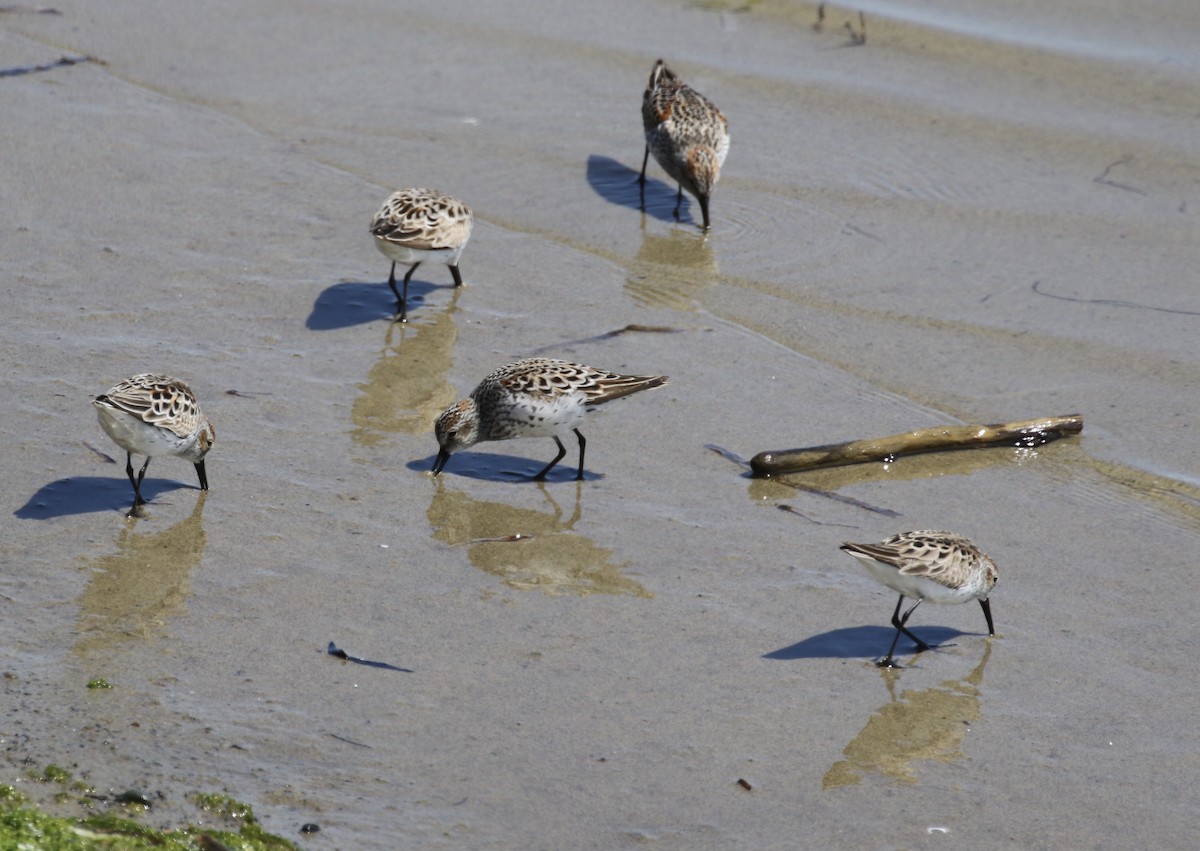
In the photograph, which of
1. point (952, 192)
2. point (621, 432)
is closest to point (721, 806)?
point (621, 432)

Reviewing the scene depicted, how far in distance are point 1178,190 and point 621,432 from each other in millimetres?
6711

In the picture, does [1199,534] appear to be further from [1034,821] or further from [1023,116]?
[1023,116]

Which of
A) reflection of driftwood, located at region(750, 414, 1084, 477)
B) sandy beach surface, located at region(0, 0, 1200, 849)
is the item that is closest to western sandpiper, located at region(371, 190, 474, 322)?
sandy beach surface, located at region(0, 0, 1200, 849)

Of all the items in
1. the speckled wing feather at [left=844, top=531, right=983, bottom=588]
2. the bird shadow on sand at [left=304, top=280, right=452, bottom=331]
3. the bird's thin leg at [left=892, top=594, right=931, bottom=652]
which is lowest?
the bird's thin leg at [left=892, top=594, right=931, bottom=652]

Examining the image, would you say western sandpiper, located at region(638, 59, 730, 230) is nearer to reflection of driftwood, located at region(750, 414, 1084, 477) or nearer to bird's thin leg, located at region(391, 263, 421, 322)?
bird's thin leg, located at region(391, 263, 421, 322)

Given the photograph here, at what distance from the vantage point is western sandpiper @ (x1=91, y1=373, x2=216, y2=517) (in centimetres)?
717

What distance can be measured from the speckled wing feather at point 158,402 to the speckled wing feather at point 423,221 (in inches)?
110

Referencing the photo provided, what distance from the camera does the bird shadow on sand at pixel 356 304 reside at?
9.97 meters

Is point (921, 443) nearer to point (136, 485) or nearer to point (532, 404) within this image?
point (532, 404)

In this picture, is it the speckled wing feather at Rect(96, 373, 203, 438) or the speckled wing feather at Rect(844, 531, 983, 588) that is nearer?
the speckled wing feather at Rect(844, 531, 983, 588)

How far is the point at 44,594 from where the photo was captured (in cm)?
660

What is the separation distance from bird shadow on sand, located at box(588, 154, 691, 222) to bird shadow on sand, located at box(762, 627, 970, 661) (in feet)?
20.3

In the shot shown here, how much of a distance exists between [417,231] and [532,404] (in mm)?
2357

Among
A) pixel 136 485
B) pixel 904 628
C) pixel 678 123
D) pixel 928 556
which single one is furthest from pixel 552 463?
pixel 678 123
